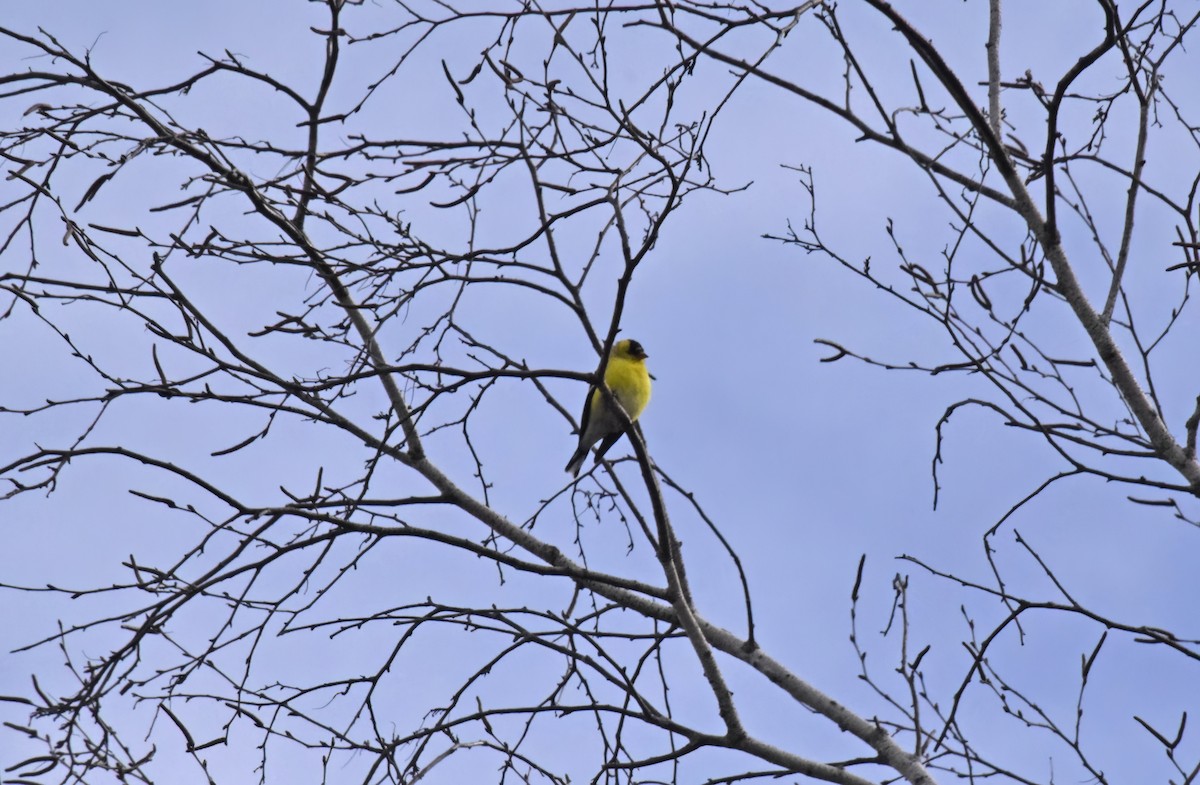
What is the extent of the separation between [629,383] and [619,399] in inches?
9.9

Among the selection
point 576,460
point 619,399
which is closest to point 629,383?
point 619,399

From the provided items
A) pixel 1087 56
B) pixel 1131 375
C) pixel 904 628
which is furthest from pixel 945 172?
pixel 904 628

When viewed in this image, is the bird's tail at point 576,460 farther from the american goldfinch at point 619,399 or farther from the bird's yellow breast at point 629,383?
the bird's yellow breast at point 629,383

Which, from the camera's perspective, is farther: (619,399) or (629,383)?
(629,383)

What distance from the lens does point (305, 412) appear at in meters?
4.06

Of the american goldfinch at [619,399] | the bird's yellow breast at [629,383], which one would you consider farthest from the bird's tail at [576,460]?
the bird's yellow breast at [629,383]

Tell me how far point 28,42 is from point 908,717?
14.3 feet

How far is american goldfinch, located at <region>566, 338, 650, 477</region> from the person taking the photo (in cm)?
669

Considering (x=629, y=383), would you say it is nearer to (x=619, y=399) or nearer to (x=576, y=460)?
(x=619, y=399)

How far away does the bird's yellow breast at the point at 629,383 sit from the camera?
6973 mm

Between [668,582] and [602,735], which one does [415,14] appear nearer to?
[668,582]

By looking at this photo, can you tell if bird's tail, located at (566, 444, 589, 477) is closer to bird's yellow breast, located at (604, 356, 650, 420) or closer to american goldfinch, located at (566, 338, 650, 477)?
american goldfinch, located at (566, 338, 650, 477)

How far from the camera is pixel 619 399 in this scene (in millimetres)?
6773

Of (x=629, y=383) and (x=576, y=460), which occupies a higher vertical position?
(x=629, y=383)
